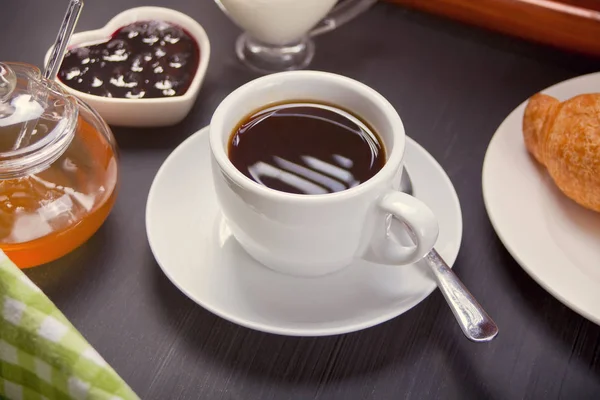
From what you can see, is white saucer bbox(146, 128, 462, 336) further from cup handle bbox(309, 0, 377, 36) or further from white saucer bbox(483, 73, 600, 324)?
cup handle bbox(309, 0, 377, 36)

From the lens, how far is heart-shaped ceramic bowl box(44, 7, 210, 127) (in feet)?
3.15

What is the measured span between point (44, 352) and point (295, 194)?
29 centimetres

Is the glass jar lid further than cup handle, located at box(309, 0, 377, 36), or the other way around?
cup handle, located at box(309, 0, 377, 36)

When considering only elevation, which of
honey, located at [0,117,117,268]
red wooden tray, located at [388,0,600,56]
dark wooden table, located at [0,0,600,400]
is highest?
red wooden tray, located at [388,0,600,56]

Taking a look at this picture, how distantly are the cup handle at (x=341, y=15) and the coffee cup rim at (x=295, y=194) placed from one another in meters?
0.39

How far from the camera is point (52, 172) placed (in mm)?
791

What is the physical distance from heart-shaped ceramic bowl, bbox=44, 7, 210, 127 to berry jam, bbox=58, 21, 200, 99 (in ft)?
0.04

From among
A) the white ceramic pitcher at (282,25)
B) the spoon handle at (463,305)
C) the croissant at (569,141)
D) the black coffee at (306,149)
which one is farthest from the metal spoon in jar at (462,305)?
the white ceramic pitcher at (282,25)

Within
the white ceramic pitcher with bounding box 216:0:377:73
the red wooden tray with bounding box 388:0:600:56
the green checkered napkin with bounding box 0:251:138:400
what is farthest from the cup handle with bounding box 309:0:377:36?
the green checkered napkin with bounding box 0:251:138:400

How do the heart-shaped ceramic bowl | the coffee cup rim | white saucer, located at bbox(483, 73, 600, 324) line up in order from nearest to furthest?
the coffee cup rim, white saucer, located at bbox(483, 73, 600, 324), the heart-shaped ceramic bowl

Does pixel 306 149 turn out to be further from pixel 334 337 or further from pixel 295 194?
pixel 334 337

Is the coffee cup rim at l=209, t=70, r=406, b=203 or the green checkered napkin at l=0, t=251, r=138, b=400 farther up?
the coffee cup rim at l=209, t=70, r=406, b=203

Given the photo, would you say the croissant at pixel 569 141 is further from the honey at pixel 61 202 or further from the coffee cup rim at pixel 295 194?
the honey at pixel 61 202

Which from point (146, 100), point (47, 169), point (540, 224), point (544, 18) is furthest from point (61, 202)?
point (544, 18)
